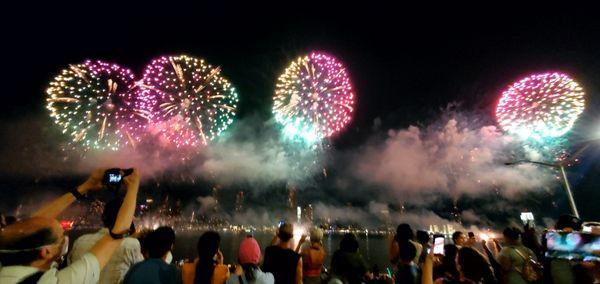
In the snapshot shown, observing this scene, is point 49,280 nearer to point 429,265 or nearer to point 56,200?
point 56,200

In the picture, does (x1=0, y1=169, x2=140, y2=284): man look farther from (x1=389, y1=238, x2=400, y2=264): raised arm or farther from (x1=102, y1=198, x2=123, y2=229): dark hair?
(x1=389, y1=238, x2=400, y2=264): raised arm

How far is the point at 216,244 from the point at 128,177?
1.76 meters

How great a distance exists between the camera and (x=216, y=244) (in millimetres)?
4082

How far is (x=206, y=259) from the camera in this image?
4070 millimetres

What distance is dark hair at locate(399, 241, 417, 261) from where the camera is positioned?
4.91 metres

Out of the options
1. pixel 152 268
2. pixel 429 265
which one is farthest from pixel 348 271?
pixel 152 268

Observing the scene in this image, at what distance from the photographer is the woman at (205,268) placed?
400 cm

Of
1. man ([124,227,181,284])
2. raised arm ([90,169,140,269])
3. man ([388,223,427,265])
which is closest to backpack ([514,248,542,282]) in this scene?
man ([388,223,427,265])

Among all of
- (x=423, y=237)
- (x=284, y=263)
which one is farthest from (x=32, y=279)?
(x=423, y=237)

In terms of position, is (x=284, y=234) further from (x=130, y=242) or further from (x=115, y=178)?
(x=115, y=178)

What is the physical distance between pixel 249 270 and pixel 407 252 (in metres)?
2.65

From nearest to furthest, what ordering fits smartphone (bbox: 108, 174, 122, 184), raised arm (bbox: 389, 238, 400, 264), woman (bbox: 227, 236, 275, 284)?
smartphone (bbox: 108, 174, 122, 184)
woman (bbox: 227, 236, 275, 284)
raised arm (bbox: 389, 238, 400, 264)

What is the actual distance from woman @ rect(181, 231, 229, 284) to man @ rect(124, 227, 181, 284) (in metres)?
0.44

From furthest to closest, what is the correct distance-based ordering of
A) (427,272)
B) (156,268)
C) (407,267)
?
(407,267), (427,272), (156,268)
